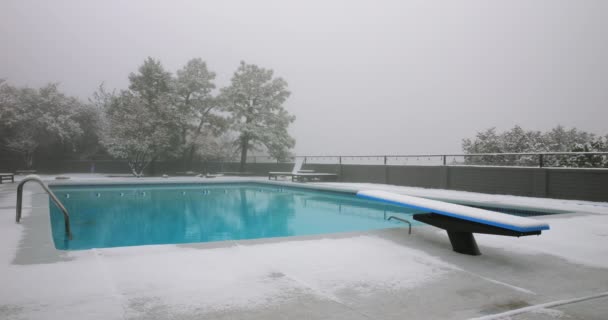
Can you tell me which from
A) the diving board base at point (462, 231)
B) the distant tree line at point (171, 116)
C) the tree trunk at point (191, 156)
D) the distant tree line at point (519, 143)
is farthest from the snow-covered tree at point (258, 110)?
the diving board base at point (462, 231)

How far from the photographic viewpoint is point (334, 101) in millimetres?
61812

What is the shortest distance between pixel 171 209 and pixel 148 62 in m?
15.4

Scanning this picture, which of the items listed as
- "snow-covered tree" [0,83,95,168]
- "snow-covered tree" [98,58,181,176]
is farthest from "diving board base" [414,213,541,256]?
"snow-covered tree" [0,83,95,168]

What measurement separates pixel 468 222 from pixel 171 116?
1893 centimetres

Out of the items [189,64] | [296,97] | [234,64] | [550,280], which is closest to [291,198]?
[550,280]

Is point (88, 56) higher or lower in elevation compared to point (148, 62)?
higher

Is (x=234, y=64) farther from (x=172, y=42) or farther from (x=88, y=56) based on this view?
(x=88, y=56)

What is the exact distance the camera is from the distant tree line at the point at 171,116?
20.2m

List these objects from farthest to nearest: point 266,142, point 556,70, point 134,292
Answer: point 556,70, point 266,142, point 134,292

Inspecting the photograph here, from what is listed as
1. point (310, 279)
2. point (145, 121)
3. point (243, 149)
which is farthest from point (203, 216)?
point (243, 149)

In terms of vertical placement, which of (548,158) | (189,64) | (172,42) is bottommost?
(548,158)

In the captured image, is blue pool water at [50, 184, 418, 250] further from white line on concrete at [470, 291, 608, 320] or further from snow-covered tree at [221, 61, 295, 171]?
snow-covered tree at [221, 61, 295, 171]

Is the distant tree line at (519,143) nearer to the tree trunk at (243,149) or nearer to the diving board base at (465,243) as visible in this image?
the tree trunk at (243,149)

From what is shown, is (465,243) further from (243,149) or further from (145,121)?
(243,149)
